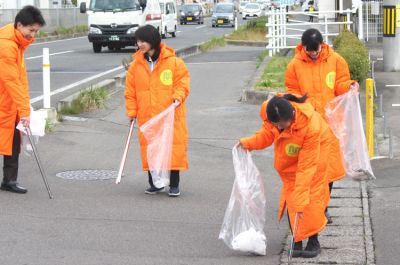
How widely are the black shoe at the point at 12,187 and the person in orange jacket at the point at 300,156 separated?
3054 millimetres

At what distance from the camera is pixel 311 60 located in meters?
7.98

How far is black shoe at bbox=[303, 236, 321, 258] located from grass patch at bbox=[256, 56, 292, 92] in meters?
9.63

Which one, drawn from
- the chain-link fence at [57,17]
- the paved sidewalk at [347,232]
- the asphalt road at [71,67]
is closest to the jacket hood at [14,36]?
the paved sidewalk at [347,232]

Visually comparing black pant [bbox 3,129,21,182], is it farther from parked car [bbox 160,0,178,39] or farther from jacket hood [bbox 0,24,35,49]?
parked car [bbox 160,0,178,39]

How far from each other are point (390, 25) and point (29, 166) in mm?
12875

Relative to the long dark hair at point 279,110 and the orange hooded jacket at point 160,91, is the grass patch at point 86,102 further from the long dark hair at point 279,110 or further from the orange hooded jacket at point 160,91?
the long dark hair at point 279,110

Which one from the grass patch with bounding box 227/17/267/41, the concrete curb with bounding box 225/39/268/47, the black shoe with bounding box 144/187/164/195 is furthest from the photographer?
the grass patch with bounding box 227/17/267/41

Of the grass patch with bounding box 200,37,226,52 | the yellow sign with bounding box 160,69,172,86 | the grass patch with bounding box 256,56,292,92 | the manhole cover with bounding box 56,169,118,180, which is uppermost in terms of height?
the yellow sign with bounding box 160,69,172,86

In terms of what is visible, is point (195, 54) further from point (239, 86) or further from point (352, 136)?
point (352, 136)

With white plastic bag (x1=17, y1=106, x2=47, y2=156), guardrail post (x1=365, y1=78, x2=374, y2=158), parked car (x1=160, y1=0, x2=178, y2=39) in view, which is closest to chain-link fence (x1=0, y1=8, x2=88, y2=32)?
parked car (x1=160, y1=0, x2=178, y2=39)

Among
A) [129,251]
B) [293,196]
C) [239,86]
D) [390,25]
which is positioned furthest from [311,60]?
[390,25]

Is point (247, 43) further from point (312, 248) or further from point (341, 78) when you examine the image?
point (312, 248)

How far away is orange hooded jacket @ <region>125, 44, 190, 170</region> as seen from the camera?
8.86 meters

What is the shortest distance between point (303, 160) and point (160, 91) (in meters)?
2.62
